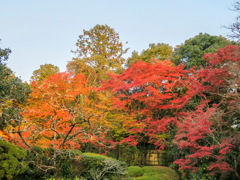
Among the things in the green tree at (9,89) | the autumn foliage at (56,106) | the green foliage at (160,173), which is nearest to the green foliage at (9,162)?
the green tree at (9,89)

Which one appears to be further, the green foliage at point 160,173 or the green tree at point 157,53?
the green tree at point 157,53

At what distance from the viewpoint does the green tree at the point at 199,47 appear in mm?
11656

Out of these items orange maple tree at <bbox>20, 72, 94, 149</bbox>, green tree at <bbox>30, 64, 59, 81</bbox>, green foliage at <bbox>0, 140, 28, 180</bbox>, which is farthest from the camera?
green tree at <bbox>30, 64, 59, 81</bbox>

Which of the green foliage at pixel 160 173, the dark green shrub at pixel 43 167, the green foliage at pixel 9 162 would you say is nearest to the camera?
the green foliage at pixel 9 162

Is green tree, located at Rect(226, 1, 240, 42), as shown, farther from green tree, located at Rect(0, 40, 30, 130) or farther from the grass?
green tree, located at Rect(0, 40, 30, 130)

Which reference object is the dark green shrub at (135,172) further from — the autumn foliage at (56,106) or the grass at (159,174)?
the autumn foliage at (56,106)

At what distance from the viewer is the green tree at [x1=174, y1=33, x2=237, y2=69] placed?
1166 cm

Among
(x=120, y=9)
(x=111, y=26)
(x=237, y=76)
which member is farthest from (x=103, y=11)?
(x=237, y=76)

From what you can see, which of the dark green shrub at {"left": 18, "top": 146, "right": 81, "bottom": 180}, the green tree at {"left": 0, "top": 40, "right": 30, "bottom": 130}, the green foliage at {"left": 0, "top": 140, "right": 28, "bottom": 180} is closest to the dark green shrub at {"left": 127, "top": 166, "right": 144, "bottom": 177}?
the dark green shrub at {"left": 18, "top": 146, "right": 81, "bottom": 180}

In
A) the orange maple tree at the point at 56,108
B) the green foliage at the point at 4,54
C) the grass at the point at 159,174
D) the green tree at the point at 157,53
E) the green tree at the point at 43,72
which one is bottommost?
the grass at the point at 159,174

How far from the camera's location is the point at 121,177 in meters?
6.98

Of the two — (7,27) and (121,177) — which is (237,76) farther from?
(7,27)

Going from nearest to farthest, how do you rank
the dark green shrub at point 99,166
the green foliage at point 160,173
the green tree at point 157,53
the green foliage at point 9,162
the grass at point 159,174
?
1. the green foliage at point 9,162
2. the dark green shrub at point 99,166
3. the grass at point 159,174
4. the green foliage at point 160,173
5. the green tree at point 157,53

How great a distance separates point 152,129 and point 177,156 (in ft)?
5.59
